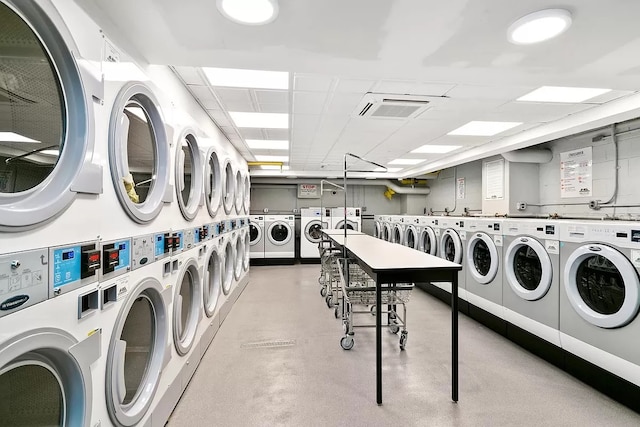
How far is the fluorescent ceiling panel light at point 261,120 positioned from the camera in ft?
11.2

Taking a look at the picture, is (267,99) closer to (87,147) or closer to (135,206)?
(135,206)

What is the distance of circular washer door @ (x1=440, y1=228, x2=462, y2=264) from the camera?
390 centimetres

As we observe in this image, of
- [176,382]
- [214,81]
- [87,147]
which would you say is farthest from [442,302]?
[87,147]

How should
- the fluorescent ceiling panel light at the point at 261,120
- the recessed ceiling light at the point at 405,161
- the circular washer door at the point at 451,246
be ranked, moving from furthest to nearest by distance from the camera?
the recessed ceiling light at the point at 405,161
the circular washer door at the point at 451,246
the fluorescent ceiling panel light at the point at 261,120

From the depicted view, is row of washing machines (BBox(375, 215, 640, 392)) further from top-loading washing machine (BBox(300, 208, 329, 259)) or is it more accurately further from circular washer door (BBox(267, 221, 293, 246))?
circular washer door (BBox(267, 221, 293, 246))

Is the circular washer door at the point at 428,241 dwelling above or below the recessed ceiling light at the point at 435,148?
below

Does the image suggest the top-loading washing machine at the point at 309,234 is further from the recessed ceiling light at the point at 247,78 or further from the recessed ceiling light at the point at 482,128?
the recessed ceiling light at the point at 247,78

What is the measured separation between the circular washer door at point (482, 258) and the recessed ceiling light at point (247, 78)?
2687 millimetres

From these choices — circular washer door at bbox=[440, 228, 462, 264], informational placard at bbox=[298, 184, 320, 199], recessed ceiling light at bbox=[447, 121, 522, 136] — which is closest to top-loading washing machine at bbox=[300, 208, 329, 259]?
informational placard at bbox=[298, 184, 320, 199]

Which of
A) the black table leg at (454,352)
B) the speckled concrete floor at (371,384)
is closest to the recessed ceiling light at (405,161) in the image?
the speckled concrete floor at (371,384)

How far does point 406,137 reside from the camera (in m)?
4.31

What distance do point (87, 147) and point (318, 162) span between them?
552cm

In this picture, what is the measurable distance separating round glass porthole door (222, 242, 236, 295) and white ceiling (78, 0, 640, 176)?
5.69 feet

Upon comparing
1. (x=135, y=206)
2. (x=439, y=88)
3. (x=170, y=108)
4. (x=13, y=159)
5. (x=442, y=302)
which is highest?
(x=439, y=88)
